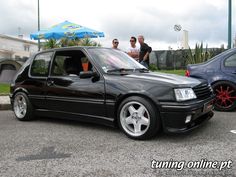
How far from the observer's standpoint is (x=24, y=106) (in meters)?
5.64

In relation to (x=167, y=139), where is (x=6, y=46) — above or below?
above

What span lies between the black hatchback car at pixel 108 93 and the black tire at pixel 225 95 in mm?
1596

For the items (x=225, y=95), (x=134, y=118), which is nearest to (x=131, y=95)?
(x=134, y=118)

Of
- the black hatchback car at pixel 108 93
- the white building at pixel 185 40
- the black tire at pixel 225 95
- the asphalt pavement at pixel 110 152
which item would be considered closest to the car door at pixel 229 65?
the black tire at pixel 225 95

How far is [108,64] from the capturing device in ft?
15.5

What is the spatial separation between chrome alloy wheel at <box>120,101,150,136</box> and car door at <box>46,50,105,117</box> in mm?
400

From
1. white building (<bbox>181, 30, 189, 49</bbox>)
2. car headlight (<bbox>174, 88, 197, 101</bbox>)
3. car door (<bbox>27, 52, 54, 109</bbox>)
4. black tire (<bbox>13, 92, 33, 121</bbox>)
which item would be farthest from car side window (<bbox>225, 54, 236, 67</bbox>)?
white building (<bbox>181, 30, 189, 49</bbox>)

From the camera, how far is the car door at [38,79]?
530 cm

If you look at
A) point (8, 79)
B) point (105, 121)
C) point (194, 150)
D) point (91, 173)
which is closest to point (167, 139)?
point (194, 150)

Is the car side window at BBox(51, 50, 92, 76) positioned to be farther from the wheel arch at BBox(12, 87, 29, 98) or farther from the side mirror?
the wheel arch at BBox(12, 87, 29, 98)

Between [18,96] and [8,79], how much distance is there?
23.5 feet

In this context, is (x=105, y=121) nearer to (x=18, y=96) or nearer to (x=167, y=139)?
(x=167, y=139)

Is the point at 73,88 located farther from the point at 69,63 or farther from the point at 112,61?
the point at 112,61

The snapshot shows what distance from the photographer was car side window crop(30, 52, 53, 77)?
536 centimetres
